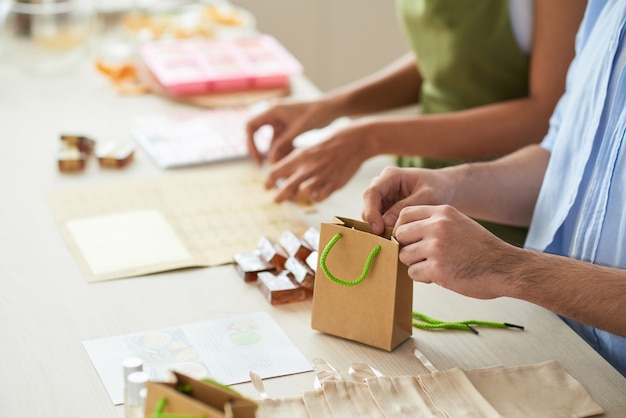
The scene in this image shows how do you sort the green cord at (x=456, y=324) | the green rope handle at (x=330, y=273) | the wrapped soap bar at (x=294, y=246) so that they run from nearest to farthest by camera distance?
1. the green rope handle at (x=330, y=273)
2. the green cord at (x=456, y=324)
3. the wrapped soap bar at (x=294, y=246)

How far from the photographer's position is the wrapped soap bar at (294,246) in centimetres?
134

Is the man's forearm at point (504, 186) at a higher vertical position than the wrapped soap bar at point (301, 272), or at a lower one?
higher

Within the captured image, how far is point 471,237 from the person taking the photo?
3.70 ft

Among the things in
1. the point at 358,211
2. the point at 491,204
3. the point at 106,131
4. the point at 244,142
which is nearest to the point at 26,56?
the point at 106,131

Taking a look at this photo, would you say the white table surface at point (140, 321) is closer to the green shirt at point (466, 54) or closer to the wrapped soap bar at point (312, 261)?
the wrapped soap bar at point (312, 261)

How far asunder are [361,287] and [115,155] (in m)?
0.76

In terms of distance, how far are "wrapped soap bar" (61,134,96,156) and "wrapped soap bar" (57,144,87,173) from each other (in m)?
0.02

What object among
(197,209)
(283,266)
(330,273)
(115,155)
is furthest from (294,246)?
(115,155)

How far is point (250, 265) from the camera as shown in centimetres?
136

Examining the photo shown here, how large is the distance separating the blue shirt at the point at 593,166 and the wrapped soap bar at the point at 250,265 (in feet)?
1.42

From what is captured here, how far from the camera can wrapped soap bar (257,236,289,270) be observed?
4.45 feet

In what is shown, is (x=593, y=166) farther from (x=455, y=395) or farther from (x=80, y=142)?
(x=80, y=142)

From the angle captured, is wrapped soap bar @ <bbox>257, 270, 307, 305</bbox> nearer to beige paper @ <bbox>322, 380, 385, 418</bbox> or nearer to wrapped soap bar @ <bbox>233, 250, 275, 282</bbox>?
wrapped soap bar @ <bbox>233, 250, 275, 282</bbox>

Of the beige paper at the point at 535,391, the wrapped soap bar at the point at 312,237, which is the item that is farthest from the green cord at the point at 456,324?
the wrapped soap bar at the point at 312,237
